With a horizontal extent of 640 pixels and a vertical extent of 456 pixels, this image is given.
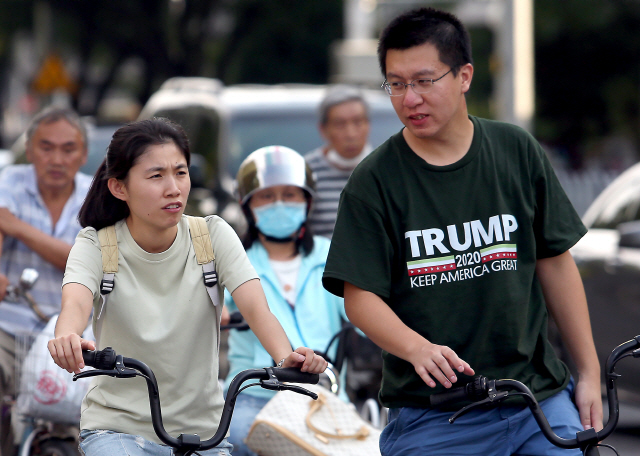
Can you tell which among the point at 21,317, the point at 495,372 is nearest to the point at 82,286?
the point at 495,372

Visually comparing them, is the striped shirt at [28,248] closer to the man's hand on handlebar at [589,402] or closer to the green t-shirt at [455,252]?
the green t-shirt at [455,252]

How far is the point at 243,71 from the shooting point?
86.6 ft

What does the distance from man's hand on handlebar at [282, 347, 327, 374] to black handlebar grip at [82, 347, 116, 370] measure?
48 cm

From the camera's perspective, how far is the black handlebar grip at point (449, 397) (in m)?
2.84

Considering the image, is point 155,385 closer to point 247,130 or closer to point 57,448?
point 57,448

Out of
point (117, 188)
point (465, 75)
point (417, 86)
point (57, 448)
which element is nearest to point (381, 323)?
point (417, 86)

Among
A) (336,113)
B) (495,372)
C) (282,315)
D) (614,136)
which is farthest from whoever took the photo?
(614,136)

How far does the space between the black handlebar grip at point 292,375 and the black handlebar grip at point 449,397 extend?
35 cm

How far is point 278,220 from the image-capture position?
4695 millimetres

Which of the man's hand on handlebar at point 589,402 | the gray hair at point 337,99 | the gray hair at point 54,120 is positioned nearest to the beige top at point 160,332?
the man's hand on handlebar at point 589,402

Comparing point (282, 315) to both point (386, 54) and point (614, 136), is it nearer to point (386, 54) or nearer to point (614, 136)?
point (386, 54)

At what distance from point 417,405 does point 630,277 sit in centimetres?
418

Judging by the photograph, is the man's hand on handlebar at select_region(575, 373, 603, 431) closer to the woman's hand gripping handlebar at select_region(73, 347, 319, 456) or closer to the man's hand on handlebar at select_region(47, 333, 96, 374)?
the woman's hand gripping handlebar at select_region(73, 347, 319, 456)

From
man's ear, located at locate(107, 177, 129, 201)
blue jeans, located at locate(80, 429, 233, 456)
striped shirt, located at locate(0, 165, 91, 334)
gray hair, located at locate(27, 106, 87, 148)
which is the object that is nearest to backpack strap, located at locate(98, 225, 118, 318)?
man's ear, located at locate(107, 177, 129, 201)
